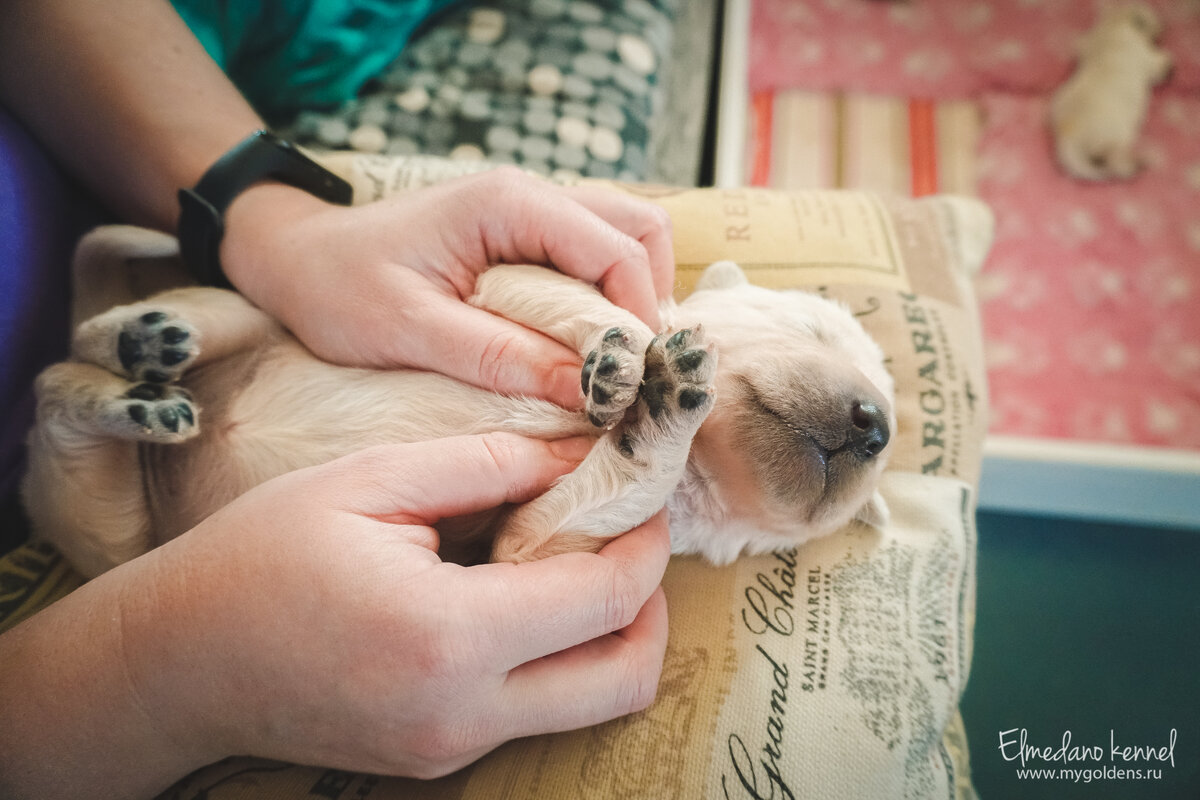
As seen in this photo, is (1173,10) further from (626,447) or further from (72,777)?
(72,777)

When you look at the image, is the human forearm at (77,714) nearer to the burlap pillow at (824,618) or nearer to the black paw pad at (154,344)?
the burlap pillow at (824,618)

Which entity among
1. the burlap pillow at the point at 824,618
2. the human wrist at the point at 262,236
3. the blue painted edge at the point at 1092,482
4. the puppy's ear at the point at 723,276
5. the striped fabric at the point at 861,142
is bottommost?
the blue painted edge at the point at 1092,482

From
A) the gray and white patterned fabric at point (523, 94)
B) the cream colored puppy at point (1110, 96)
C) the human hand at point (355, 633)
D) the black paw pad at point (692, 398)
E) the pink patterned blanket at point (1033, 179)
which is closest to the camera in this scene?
the human hand at point (355, 633)

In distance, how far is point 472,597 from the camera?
28.2 inches

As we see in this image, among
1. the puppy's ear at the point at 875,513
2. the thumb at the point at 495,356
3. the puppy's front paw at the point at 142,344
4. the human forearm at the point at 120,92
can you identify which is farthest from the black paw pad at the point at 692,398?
the human forearm at the point at 120,92

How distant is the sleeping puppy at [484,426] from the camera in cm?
92

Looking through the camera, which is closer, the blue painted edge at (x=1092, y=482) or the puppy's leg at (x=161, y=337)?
the puppy's leg at (x=161, y=337)

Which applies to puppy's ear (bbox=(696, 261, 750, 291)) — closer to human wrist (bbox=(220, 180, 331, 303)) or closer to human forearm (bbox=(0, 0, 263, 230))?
human wrist (bbox=(220, 180, 331, 303))

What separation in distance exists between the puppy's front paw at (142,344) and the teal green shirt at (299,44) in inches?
29.2

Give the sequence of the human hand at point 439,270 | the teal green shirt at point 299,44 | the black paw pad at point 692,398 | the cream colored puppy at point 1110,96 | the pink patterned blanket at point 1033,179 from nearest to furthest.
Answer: the black paw pad at point 692,398 < the human hand at point 439,270 < the teal green shirt at point 299,44 < the pink patterned blanket at point 1033,179 < the cream colored puppy at point 1110,96

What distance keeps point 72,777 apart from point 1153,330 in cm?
330

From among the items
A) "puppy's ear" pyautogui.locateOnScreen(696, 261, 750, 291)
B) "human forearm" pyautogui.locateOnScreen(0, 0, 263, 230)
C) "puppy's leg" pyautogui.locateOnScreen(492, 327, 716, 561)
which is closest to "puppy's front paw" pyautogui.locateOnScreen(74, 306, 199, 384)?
"human forearm" pyautogui.locateOnScreen(0, 0, 263, 230)

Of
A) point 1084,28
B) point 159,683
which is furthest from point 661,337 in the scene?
point 1084,28

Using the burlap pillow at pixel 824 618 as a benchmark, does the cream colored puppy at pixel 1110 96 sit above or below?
above
